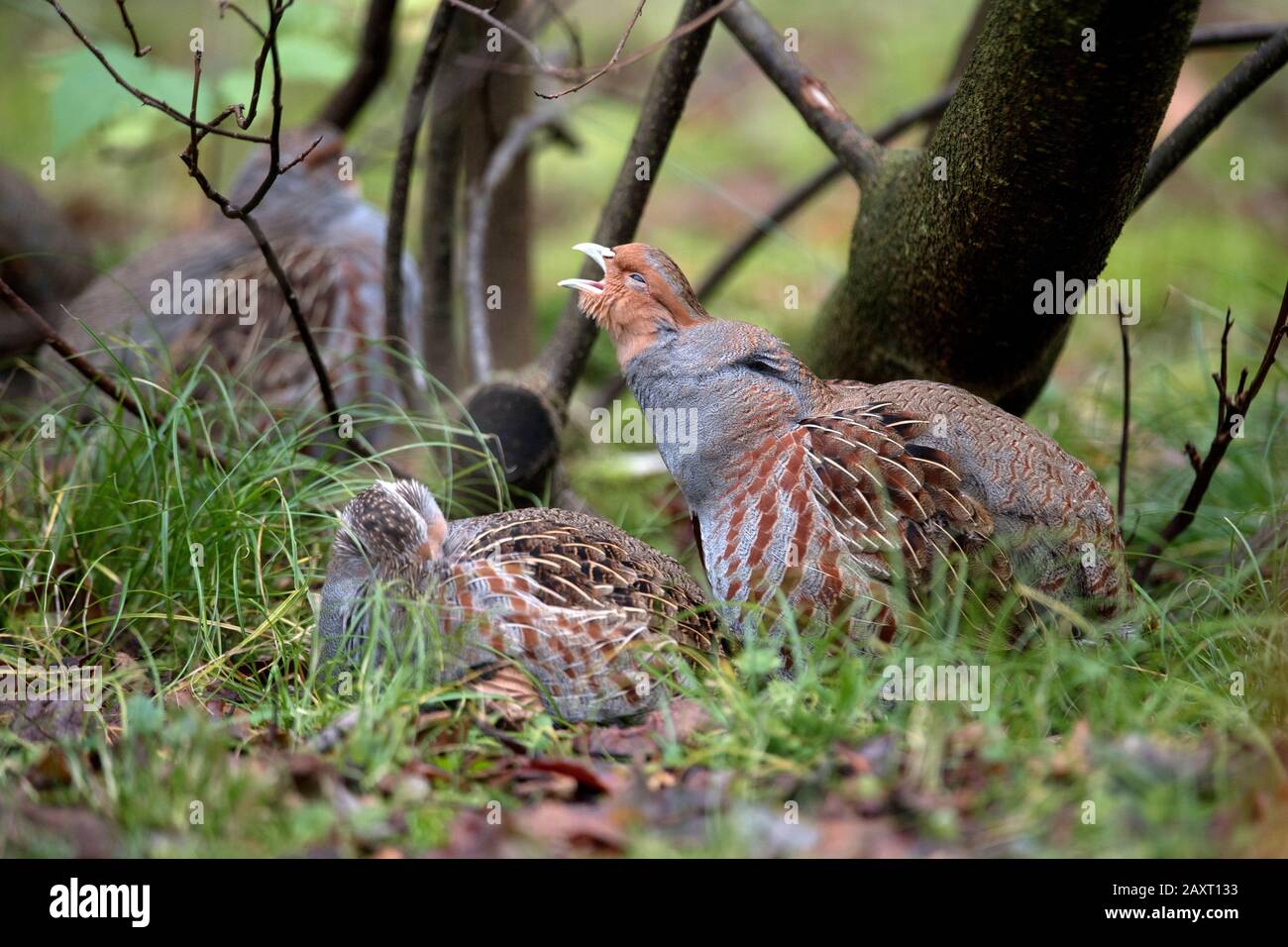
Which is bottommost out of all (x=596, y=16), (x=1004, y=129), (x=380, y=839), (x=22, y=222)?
(x=380, y=839)

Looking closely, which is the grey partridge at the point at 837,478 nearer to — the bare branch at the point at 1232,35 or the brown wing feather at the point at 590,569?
the brown wing feather at the point at 590,569

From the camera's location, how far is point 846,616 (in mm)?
3502

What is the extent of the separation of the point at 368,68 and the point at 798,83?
3.15m

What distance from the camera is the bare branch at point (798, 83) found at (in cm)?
459

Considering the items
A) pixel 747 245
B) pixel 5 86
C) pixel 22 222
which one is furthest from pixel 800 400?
pixel 5 86

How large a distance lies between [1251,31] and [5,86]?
458 inches

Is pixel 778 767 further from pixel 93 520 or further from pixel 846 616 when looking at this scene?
pixel 93 520

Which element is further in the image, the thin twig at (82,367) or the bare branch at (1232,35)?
the bare branch at (1232,35)

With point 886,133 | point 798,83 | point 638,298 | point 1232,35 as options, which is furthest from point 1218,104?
point 638,298

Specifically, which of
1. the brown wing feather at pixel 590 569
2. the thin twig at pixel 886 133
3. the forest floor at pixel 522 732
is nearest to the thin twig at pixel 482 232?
the thin twig at pixel 886 133

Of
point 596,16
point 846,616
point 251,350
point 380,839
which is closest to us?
point 380,839

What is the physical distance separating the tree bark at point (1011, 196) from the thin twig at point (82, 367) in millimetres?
2499

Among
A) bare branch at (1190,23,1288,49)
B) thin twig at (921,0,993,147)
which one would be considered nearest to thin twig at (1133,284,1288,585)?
bare branch at (1190,23,1288,49)

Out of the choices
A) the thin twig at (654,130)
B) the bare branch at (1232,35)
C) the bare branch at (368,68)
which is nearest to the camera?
the thin twig at (654,130)
